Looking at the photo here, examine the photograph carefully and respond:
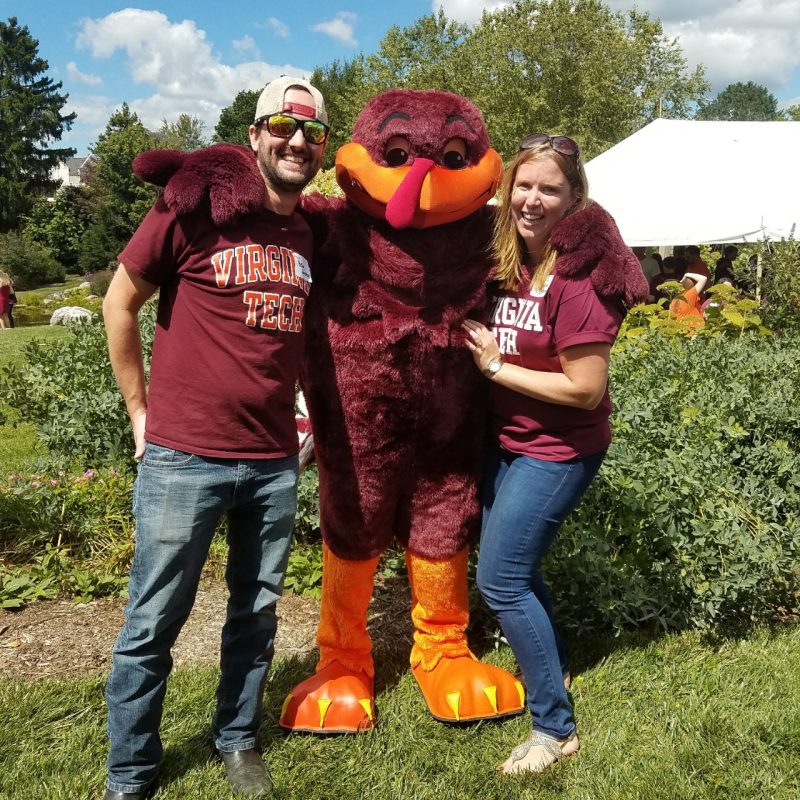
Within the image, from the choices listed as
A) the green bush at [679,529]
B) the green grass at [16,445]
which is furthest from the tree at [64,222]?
the green bush at [679,529]

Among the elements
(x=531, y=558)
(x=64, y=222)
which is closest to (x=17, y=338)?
(x=531, y=558)

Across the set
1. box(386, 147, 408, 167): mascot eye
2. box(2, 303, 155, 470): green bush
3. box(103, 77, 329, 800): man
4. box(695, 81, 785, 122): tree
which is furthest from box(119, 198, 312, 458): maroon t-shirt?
box(695, 81, 785, 122): tree

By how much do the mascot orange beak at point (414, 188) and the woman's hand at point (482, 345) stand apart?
348 millimetres

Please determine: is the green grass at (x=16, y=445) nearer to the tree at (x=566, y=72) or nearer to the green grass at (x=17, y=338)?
the green grass at (x=17, y=338)

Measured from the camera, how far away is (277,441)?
204 centimetres

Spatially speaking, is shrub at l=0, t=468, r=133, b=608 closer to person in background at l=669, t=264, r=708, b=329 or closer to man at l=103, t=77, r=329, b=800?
man at l=103, t=77, r=329, b=800

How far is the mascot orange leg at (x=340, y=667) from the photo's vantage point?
2.45 meters

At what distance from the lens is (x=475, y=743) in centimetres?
242

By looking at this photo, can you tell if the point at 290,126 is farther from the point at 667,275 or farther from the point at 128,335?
the point at 667,275

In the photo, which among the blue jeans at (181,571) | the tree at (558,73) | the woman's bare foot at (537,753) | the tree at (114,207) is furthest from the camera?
the tree at (114,207)

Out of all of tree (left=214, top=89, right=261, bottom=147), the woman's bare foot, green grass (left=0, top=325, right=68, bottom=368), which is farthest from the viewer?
tree (left=214, top=89, right=261, bottom=147)

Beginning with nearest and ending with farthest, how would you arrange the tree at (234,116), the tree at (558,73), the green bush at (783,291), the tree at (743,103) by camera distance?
the green bush at (783,291)
the tree at (558,73)
the tree at (234,116)
the tree at (743,103)

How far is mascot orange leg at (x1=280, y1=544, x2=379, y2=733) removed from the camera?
2453mm

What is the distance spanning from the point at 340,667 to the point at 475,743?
0.51 metres
